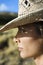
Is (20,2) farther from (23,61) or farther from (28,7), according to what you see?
(23,61)

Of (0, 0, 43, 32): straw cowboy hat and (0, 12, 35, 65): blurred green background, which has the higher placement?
(0, 0, 43, 32): straw cowboy hat

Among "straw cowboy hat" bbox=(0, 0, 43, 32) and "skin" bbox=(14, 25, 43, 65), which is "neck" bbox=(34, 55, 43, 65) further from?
"straw cowboy hat" bbox=(0, 0, 43, 32)

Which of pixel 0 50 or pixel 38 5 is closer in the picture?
pixel 38 5

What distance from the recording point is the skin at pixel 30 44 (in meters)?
2.67

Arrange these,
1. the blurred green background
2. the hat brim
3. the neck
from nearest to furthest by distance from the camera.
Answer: the hat brim, the neck, the blurred green background

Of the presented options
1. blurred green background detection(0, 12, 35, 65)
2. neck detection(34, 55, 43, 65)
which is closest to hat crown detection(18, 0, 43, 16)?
neck detection(34, 55, 43, 65)

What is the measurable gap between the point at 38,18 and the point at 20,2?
0.67ft

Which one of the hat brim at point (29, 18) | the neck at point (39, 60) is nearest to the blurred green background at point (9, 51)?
the neck at point (39, 60)

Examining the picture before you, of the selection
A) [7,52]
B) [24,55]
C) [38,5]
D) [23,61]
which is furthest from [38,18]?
[7,52]

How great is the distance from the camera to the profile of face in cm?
267

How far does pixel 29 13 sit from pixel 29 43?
0.23m

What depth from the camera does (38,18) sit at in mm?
2623

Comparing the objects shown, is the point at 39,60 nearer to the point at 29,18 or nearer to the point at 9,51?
the point at 29,18

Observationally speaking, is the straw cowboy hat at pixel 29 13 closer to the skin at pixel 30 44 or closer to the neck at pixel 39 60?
the skin at pixel 30 44
